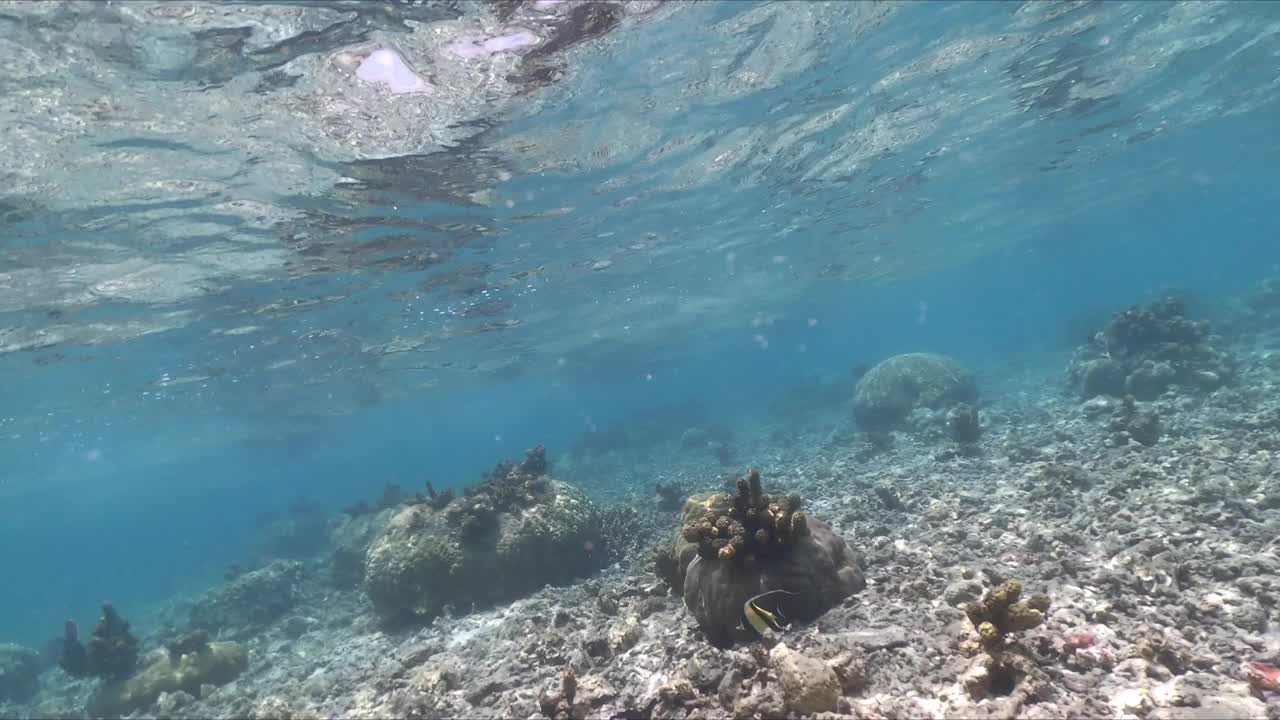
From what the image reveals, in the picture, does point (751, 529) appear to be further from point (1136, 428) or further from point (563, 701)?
point (1136, 428)

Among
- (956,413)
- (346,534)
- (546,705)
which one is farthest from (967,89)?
(346,534)

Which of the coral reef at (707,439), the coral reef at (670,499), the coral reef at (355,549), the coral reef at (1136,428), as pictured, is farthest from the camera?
the coral reef at (707,439)

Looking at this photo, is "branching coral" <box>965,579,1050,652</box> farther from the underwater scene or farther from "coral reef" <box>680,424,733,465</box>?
"coral reef" <box>680,424,733,465</box>

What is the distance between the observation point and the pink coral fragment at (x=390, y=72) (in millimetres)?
11031

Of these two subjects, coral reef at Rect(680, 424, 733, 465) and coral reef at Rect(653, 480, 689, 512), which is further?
coral reef at Rect(680, 424, 733, 465)

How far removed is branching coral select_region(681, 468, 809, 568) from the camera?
6523 millimetres

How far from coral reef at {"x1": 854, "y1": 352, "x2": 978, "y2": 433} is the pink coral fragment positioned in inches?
741

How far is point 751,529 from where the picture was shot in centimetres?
666

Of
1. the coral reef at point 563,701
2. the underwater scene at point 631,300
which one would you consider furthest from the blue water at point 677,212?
the coral reef at point 563,701

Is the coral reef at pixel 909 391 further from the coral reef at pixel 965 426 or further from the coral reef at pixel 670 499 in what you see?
the coral reef at pixel 670 499

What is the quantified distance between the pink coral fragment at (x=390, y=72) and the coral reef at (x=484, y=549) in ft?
27.6

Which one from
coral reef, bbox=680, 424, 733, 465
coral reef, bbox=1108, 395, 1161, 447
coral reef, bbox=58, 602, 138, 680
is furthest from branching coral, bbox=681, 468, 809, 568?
coral reef, bbox=680, 424, 733, 465

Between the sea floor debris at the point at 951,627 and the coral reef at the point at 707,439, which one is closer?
the sea floor debris at the point at 951,627

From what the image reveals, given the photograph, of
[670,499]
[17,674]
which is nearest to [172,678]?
[17,674]
